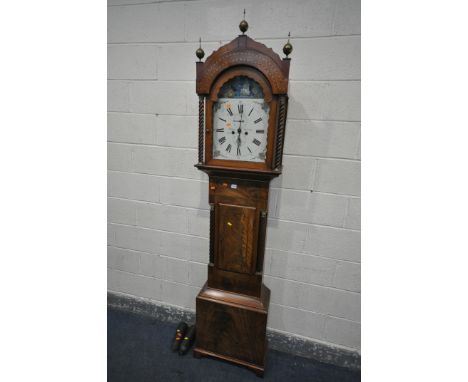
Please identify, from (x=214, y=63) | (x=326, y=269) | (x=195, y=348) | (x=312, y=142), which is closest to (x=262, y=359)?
(x=195, y=348)

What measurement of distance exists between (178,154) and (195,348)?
4.55 feet

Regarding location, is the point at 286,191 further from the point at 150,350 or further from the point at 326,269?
the point at 150,350

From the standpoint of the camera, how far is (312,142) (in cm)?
147

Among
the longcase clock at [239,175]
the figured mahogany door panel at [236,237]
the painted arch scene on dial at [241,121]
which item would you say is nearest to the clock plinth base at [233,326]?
the longcase clock at [239,175]

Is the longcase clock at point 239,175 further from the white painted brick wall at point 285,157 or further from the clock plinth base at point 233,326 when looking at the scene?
the white painted brick wall at point 285,157

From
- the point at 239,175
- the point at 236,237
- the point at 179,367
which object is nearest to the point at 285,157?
the point at 239,175

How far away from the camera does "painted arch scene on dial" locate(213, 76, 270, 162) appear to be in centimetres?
119

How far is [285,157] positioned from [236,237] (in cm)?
59

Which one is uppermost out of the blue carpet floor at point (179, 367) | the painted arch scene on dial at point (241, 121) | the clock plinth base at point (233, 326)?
the painted arch scene on dial at point (241, 121)

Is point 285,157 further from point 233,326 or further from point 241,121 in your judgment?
point 233,326

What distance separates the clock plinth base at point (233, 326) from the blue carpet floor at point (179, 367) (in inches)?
3.2

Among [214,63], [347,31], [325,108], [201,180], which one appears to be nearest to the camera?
[214,63]

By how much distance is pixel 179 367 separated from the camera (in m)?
1.66

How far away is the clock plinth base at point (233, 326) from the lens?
4.89 feet
